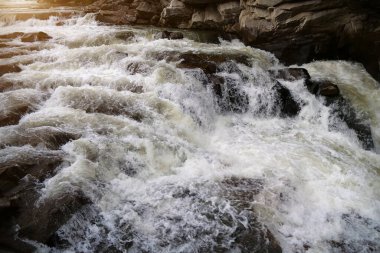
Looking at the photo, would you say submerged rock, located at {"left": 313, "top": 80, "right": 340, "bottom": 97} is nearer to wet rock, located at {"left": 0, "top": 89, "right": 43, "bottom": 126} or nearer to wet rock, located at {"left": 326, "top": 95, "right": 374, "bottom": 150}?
wet rock, located at {"left": 326, "top": 95, "right": 374, "bottom": 150}

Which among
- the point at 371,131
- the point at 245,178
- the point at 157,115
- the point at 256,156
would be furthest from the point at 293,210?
the point at 371,131

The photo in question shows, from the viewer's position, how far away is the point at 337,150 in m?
7.53

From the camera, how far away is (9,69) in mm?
9742

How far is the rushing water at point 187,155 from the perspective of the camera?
505 cm

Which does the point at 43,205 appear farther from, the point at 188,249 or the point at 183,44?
the point at 183,44

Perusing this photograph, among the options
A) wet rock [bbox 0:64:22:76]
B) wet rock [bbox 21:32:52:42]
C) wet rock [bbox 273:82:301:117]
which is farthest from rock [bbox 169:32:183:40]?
wet rock [bbox 0:64:22:76]

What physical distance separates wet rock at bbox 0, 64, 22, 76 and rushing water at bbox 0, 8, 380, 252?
22 cm

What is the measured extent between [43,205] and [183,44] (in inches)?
321

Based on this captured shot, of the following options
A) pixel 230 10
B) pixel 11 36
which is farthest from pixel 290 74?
pixel 11 36

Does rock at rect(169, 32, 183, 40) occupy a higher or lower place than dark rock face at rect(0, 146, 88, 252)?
higher

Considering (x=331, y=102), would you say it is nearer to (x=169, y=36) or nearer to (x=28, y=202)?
(x=169, y=36)

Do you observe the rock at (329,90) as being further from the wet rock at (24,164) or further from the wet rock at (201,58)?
the wet rock at (24,164)

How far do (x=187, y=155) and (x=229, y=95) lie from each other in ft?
9.59

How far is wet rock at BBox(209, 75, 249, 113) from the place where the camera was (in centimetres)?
905
